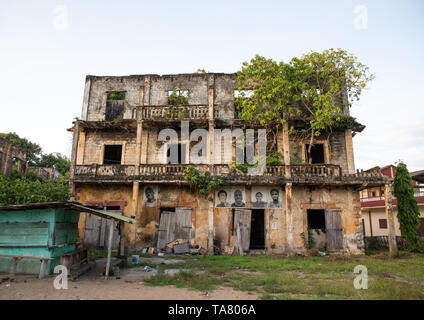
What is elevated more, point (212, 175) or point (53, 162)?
point (53, 162)

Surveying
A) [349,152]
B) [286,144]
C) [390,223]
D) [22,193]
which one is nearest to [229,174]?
[286,144]

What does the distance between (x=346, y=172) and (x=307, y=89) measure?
500cm

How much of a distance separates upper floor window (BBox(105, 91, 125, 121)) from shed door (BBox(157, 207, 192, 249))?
673 centimetres

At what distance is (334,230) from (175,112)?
10.6m

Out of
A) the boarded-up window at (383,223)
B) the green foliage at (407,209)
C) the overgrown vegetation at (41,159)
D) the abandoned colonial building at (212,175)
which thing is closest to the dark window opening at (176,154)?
the abandoned colonial building at (212,175)

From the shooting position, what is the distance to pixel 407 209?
13961 millimetres

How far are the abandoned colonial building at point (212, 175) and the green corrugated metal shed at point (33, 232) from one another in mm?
5050

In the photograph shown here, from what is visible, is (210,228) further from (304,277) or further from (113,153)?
(113,153)

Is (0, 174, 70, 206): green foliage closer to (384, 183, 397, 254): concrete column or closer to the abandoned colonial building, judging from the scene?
the abandoned colonial building

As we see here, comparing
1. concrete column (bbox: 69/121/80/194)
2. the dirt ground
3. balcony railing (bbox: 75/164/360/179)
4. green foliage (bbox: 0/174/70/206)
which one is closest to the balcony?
balcony railing (bbox: 75/164/360/179)

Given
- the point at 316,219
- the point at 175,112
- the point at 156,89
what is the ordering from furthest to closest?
the point at 156,89 < the point at 316,219 < the point at 175,112

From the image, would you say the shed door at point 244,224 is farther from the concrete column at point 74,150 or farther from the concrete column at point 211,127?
the concrete column at point 74,150

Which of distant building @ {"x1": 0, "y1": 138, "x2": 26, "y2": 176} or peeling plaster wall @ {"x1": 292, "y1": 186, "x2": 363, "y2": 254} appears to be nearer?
peeling plaster wall @ {"x1": 292, "y1": 186, "x2": 363, "y2": 254}

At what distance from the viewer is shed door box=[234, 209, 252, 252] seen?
14086 millimetres
